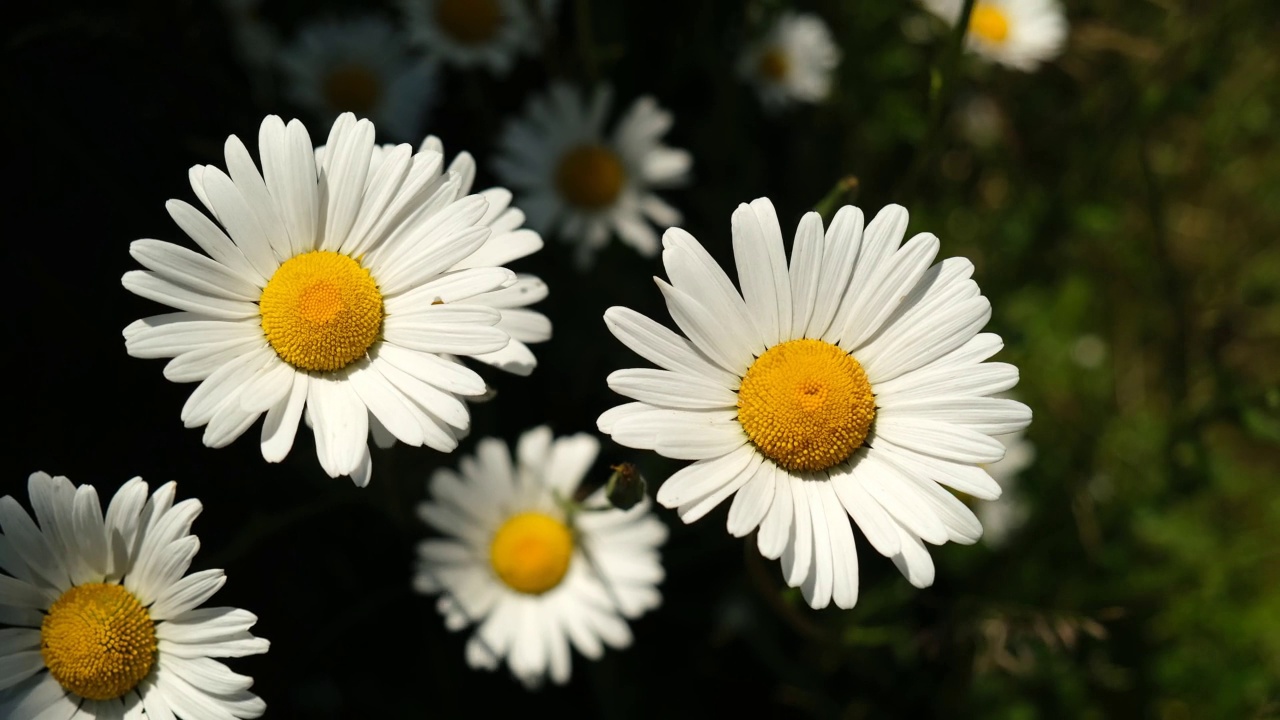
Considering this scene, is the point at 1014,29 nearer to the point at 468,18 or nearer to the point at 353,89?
the point at 468,18

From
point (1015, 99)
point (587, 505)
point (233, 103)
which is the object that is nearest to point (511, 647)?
point (587, 505)

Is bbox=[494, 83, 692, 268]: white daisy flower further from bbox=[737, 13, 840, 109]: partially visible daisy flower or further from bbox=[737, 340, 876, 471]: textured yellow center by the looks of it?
bbox=[737, 340, 876, 471]: textured yellow center

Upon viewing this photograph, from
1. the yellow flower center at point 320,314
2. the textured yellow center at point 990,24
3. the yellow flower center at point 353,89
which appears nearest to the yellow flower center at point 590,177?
the yellow flower center at point 353,89

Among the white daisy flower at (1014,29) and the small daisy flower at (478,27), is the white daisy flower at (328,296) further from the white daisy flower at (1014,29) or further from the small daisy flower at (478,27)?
the white daisy flower at (1014,29)

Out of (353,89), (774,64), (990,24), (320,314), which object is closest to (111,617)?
(320,314)

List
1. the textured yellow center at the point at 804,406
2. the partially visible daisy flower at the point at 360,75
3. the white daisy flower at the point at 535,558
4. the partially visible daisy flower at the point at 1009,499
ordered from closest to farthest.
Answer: the textured yellow center at the point at 804,406
the white daisy flower at the point at 535,558
the partially visible daisy flower at the point at 360,75
the partially visible daisy flower at the point at 1009,499
